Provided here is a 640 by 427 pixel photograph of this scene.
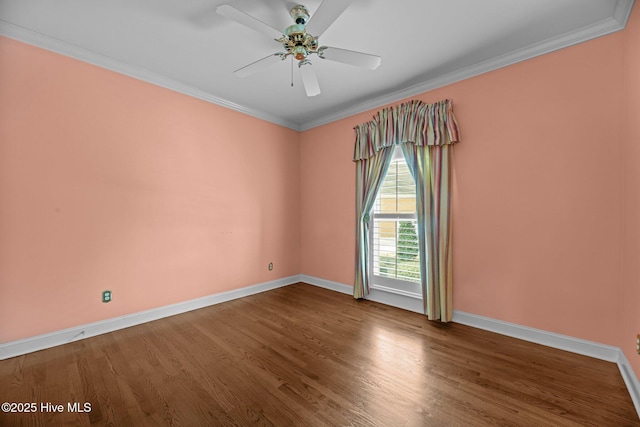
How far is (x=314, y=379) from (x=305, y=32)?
8.23 ft

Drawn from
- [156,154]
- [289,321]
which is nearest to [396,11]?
[156,154]

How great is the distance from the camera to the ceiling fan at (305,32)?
1.64 meters

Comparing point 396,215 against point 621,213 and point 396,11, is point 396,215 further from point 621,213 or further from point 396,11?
point 396,11

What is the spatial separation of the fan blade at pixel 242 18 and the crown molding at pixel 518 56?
187 cm

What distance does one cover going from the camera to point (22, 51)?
7.18 ft

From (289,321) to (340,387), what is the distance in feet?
3.88

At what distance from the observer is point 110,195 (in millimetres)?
2615

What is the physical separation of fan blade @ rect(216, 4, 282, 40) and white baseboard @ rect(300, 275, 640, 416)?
312 cm

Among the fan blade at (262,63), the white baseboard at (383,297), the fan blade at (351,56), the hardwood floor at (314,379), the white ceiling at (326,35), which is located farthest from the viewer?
the white baseboard at (383,297)

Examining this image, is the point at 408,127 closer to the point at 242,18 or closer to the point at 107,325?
the point at 242,18

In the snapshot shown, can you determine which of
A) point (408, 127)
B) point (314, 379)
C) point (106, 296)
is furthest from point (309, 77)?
point (106, 296)

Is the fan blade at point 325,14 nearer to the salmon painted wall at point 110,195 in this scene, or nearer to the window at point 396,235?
the window at point 396,235

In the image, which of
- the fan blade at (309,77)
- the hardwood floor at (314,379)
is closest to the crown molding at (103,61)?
the fan blade at (309,77)

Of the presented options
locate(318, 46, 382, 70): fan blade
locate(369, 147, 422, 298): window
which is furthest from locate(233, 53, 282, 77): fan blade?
locate(369, 147, 422, 298): window
